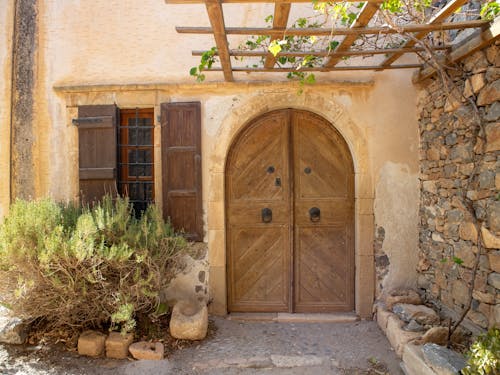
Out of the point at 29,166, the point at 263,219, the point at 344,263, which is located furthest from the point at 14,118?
the point at 344,263

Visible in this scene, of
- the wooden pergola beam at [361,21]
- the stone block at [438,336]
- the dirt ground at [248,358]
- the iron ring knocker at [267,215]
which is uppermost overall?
the wooden pergola beam at [361,21]

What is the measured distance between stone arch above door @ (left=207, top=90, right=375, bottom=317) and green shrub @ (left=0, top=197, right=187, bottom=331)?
2.25 ft

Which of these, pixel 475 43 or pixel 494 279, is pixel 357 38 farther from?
pixel 494 279

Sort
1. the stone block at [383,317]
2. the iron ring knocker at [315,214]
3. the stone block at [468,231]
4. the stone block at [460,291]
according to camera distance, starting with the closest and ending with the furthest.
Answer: the stone block at [468,231] < the stone block at [460,291] < the stone block at [383,317] < the iron ring knocker at [315,214]

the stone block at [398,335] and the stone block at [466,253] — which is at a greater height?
the stone block at [466,253]

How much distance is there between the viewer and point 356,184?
159 inches

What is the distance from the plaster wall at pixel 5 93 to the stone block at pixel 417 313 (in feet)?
14.3

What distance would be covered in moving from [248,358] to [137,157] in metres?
2.44

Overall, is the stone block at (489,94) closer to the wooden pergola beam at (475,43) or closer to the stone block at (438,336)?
the wooden pergola beam at (475,43)

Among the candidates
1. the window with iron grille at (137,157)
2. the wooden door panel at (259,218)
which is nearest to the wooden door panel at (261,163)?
the wooden door panel at (259,218)

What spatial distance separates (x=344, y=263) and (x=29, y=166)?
3.72 m

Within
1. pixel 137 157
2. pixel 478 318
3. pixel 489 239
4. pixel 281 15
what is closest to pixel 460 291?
pixel 478 318

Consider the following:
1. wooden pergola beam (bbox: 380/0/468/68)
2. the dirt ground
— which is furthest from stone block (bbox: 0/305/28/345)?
wooden pergola beam (bbox: 380/0/468/68)

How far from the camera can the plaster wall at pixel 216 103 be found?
3.99 meters
